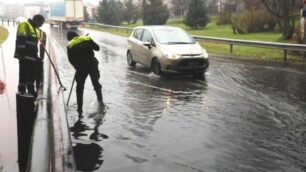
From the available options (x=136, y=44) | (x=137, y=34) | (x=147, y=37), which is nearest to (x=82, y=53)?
(x=147, y=37)

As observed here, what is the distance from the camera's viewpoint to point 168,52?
14.4 meters

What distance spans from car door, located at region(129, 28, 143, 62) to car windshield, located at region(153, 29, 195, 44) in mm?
934

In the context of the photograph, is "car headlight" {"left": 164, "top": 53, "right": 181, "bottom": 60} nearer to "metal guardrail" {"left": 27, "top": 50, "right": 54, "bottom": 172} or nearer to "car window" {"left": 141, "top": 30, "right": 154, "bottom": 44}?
"car window" {"left": 141, "top": 30, "right": 154, "bottom": 44}

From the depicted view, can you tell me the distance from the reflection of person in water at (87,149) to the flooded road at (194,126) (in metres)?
0.01

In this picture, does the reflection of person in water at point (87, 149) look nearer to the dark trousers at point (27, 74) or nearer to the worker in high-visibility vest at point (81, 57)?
the worker in high-visibility vest at point (81, 57)

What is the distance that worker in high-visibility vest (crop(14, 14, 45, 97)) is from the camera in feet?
32.2

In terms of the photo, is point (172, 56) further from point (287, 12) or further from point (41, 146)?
point (287, 12)

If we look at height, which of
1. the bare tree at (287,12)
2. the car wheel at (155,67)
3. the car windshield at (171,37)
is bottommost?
the car wheel at (155,67)

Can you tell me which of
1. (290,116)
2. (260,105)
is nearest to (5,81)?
(260,105)

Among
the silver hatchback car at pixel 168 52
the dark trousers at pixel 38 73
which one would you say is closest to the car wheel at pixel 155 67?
the silver hatchback car at pixel 168 52

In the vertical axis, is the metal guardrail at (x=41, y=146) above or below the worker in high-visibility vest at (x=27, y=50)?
below

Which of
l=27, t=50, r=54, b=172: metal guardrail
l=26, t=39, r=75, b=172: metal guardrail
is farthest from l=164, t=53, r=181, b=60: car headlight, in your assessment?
l=27, t=50, r=54, b=172: metal guardrail

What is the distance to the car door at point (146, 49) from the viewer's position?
15.4 meters

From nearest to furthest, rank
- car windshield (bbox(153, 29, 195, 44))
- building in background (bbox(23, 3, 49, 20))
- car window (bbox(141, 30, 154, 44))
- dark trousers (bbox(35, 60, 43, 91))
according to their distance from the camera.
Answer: dark trousers (bbox(35, 60, 43, 91)) < car windshield (bbox(153, 29, 195, 44)) < car window (bbox(141, 30, 154, 44)) < building in background (bbox(23, 3, 49, 20))
